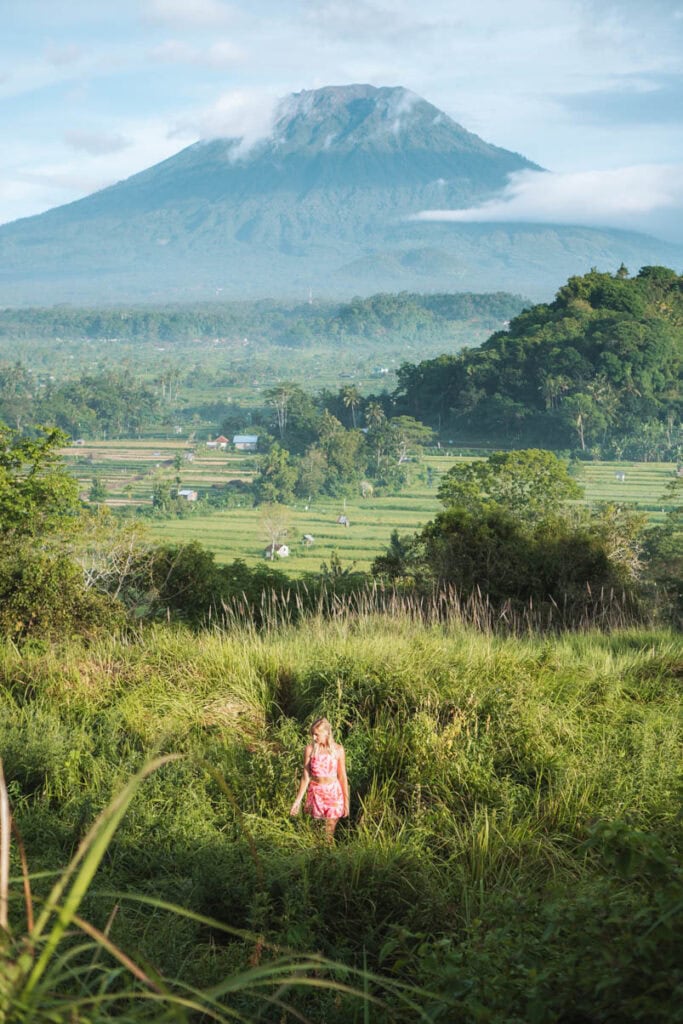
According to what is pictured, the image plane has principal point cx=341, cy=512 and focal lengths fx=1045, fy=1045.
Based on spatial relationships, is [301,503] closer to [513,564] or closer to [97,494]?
[97,494]

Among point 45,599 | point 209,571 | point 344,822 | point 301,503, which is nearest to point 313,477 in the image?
point 301,503

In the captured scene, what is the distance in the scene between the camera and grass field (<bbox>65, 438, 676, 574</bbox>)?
50.6m

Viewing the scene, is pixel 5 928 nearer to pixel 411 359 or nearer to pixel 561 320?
pixel 561 320

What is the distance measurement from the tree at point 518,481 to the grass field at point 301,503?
25.4 feet

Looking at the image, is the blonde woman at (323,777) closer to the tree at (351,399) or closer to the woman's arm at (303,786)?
the woman's arm at (303,786)

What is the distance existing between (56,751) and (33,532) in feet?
24.4

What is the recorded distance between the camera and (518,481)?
114ft

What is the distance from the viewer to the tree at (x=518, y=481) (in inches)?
1296

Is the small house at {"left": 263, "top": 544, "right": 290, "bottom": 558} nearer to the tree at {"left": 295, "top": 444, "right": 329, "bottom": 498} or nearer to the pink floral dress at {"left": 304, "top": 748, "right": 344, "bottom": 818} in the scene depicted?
the tree at {"left": 295, "top": 444, "right": 329, "bottom": 498}

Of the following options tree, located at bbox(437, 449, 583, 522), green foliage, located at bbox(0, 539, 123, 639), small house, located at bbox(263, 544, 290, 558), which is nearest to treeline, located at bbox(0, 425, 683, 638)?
green foliage, located at bbox(0, 539, 123, 639)

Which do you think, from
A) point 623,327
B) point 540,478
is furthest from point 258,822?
point 623,327

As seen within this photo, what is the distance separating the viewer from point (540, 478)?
35094mm

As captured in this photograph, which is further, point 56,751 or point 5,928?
point 56,751

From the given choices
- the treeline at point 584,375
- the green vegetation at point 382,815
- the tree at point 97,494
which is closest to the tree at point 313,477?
the treeline at point 584,375
